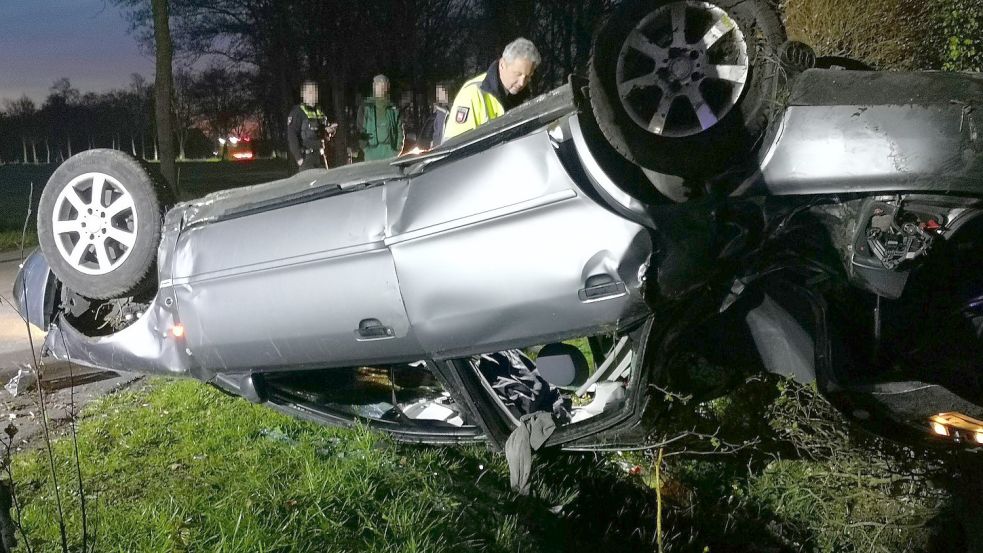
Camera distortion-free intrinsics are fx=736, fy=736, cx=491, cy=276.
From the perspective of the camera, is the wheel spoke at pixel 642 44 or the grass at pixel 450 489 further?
the grass at pixel 450 489

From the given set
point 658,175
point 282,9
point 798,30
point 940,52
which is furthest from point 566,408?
point 282,9

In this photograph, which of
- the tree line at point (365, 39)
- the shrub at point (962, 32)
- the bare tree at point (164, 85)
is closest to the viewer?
the shrub at point (962, 32)

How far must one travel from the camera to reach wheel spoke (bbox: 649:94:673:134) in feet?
7.92

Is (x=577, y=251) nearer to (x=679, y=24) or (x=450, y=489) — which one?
(x=679, y=24)

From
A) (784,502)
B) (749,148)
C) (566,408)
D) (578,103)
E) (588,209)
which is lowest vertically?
(784,502)

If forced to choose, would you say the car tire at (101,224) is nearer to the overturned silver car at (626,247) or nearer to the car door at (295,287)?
the overturned silver car at (626,247)

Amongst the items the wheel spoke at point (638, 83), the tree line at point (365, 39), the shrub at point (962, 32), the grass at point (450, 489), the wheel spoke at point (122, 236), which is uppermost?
the tree line at point (365, 39)

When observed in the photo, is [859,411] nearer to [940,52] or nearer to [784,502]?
[784,502]

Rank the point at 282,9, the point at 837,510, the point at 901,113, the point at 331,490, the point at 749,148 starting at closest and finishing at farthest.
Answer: the point at 901,113 → the point at 749,148 → the point at 331,490 → the point at 837,510 → the point at 282,9

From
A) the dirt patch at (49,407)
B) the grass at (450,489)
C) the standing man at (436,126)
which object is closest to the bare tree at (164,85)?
the standing man at (436,126)

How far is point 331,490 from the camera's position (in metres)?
3.18

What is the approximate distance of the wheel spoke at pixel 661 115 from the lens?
2414 mm

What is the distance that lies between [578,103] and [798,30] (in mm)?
4157

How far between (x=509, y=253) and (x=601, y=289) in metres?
0.35
